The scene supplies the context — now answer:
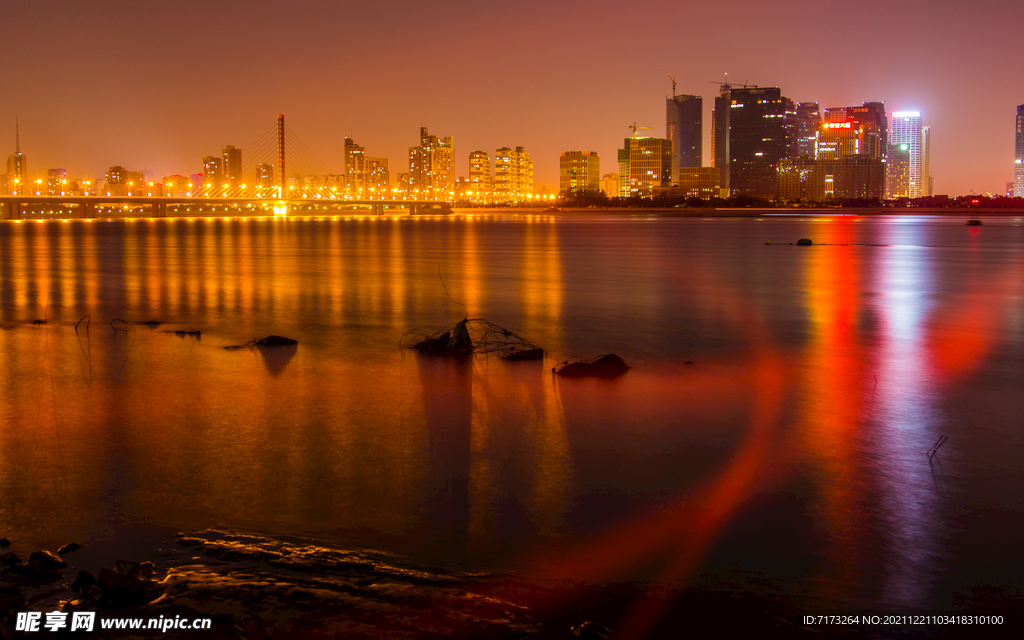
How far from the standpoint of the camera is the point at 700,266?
89.8ft

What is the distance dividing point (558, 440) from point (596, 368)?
9.01 ft

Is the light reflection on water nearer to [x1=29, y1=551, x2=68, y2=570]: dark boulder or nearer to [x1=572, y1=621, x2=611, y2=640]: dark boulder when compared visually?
[x1=29, y1=551, x2=68, y2=570]: dark boulder

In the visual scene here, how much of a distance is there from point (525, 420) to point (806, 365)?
4.32 m

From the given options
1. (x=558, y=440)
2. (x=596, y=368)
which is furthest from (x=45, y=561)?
(x=596, y=368)

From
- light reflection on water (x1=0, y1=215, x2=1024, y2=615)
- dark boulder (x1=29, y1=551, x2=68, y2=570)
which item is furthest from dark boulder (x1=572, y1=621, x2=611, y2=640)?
dark boulder (x1=29, y1=551, x2=68, y2=570)

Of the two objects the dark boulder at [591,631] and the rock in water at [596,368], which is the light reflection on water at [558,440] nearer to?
the rock in water at [596,368]

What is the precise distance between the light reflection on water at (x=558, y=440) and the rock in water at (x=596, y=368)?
1.05ft

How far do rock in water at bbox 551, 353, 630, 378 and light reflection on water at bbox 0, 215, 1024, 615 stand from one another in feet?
1.05

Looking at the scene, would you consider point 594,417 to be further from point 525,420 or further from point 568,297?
point 568,297

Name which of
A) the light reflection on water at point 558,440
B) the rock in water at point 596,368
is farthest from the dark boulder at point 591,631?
the rock in water at point 596,368

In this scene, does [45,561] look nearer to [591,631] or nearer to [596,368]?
[591,631]

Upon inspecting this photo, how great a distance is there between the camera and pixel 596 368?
28.4 ft

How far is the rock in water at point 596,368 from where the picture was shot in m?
8.52

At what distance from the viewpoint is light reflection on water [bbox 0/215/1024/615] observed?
4195 millimetres
